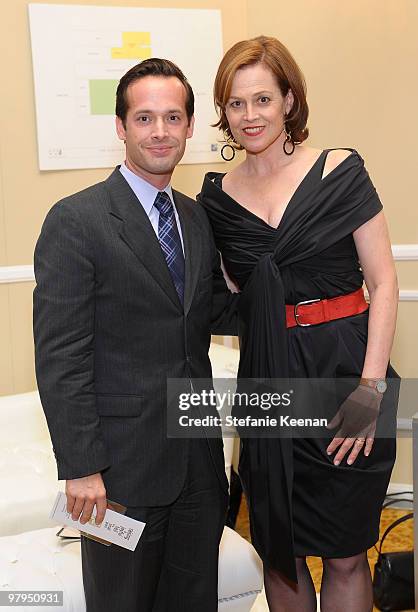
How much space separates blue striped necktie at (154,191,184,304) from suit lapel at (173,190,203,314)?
0.06 feet

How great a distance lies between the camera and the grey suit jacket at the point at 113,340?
6.53ft

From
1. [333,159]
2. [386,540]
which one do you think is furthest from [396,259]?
[333,159]

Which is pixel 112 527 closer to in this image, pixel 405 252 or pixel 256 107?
pixel 256 107

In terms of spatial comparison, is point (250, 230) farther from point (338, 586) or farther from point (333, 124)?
point (333, 124)

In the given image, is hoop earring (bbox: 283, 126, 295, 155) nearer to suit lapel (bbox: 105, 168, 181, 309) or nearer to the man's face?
the man's face

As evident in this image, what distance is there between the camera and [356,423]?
2326 mm

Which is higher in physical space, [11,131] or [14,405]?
[11,131]

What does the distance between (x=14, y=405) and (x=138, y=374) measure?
5.95 feet

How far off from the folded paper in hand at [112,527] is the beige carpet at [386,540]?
1.34m

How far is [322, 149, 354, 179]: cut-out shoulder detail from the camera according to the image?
2.33 metres

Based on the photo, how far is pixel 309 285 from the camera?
2.29 metres

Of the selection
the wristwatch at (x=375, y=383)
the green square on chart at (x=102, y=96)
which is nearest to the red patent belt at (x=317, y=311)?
the wristwatch at (x=375, y=383)

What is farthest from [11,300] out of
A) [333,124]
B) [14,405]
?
[333,124]

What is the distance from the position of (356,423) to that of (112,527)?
71 cm
